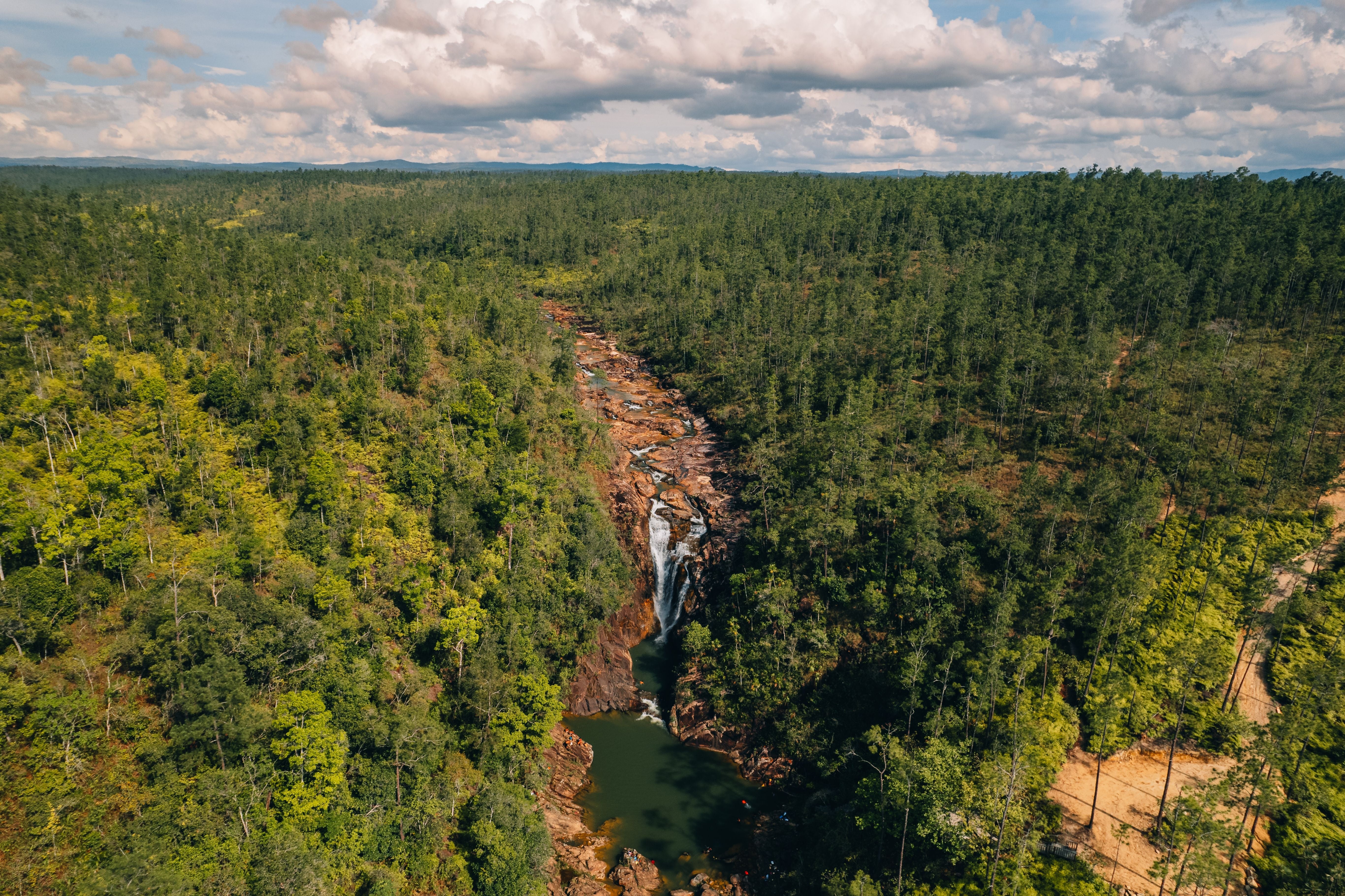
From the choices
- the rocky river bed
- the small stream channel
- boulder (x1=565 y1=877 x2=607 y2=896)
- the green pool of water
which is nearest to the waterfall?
the rocky river bed

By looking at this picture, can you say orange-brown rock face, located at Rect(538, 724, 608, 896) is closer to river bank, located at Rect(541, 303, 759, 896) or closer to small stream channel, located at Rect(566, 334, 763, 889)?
river bank, located at Rect(541, 303, 759, 896)

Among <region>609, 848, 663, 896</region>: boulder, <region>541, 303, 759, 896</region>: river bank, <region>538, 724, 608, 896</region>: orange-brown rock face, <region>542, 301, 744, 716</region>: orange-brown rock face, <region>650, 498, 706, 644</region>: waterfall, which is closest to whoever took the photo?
<region>609, 848, 663, 896</region>: boulder

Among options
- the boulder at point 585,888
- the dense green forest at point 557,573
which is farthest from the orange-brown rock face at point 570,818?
the dense green forest at point 557,573

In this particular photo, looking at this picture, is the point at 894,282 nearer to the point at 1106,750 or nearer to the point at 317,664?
the point at 1106,750

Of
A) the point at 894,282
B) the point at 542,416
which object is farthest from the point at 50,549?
the point at 894,282

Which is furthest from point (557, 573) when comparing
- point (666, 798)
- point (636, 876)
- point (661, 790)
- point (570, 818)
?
point (636, 876)

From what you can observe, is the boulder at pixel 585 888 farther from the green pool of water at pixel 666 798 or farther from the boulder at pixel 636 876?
the green pool of water at pixel 666 798
